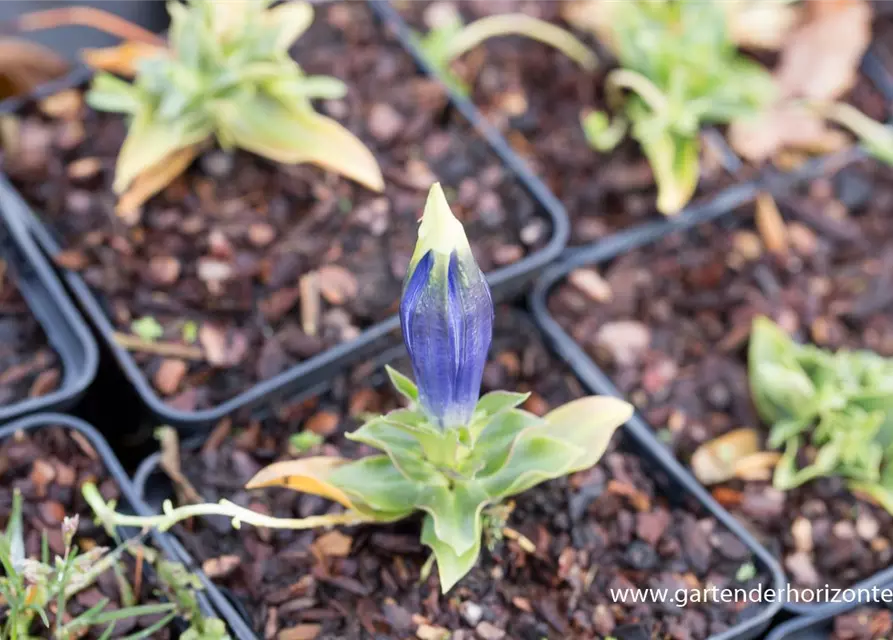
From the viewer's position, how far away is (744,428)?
151 centimetres

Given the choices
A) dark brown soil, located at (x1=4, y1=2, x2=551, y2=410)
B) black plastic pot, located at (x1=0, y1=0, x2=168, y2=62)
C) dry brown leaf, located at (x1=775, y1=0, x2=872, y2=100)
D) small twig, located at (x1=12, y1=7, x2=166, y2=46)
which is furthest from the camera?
black plastic pot, located at (x1=0, y1=0, x2=168, y2=62)

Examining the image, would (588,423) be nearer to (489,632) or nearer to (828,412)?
(489,632)

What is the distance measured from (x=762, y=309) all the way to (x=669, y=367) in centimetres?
19

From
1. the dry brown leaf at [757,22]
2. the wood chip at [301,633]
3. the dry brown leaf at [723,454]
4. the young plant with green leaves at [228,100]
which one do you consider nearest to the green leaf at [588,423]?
the dry brown leaf at [723,454]

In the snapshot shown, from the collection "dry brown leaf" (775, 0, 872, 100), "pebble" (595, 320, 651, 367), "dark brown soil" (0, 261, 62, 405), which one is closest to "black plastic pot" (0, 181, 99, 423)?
"dark brown soil" (0, 261, 62, 405)

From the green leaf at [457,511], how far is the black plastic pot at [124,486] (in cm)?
27

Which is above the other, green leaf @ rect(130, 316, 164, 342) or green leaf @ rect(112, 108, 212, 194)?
green leaf @ rect(112, 108, 212, 194)

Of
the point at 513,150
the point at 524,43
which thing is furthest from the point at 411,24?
the point at 513,150

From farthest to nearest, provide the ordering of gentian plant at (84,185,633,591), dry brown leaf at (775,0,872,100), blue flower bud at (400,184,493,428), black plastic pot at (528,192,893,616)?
dry brown leaf at (775,0,872,100), black plastic pot at (528,192,893,616), gentian plant at (84,185,633,591), blue flower bud at (400,184,493,428)

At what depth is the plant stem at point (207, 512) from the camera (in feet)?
3.64

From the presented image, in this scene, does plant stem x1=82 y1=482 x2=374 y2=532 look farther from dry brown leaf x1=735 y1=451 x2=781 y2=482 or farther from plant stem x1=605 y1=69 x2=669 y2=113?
plant stem x1=605 y1=69 x2=669 y2=113

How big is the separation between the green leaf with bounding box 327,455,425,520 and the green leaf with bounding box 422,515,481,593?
0.16ft

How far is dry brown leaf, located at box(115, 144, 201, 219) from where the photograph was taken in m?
1.53

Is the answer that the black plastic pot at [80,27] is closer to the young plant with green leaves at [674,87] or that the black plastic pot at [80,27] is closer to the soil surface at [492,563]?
the young plant with green leaves at [674,87]
